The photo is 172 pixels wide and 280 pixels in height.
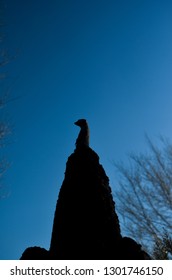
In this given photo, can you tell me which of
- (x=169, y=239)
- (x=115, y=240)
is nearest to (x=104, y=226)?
(x=115, y=240)

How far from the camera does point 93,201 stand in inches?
152

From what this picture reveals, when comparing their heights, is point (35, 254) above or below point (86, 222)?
below

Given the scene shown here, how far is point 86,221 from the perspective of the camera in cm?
362

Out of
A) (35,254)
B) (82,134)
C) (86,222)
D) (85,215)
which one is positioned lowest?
(35,254)

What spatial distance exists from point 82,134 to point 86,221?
2140mm

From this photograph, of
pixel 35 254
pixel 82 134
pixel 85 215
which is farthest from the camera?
pixel 82 134

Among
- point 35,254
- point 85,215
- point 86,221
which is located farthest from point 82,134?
point 35,254

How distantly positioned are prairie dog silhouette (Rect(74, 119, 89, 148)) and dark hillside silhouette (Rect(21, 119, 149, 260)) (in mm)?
504

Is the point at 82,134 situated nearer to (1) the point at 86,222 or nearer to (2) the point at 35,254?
(1) the point at 86,222

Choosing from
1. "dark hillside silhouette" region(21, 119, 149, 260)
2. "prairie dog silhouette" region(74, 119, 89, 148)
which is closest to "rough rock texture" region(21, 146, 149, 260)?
"dark hillside silhouette" region(21, 119, 149, 260)

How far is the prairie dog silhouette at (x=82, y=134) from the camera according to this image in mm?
5032
